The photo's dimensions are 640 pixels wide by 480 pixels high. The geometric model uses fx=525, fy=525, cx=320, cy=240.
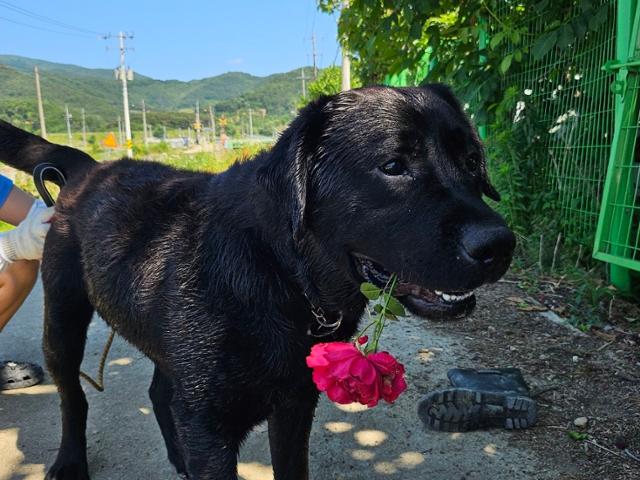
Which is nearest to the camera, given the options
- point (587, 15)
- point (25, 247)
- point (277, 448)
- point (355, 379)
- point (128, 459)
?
point (355, 379)

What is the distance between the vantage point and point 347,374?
1.37m

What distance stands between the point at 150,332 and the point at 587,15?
3759 mm

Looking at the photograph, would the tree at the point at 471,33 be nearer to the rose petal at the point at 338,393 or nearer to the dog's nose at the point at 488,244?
the dog's nose at the point at 488,244

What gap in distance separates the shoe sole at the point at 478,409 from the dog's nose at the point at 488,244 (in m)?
1.43

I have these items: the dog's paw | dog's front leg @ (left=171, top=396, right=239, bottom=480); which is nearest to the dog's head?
dog's front leg @ (left=171, top=396, right=239, bottom=480)

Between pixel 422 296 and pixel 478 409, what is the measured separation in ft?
4.22

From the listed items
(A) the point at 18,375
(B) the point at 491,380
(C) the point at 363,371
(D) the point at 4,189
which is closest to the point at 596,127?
(B) the point at 491,380

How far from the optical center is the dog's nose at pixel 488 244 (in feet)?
4.57

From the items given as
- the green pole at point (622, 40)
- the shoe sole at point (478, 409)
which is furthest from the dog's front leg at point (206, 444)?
the green pole at point (622, 40)

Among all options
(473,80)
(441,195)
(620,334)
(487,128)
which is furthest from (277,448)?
(487,128)

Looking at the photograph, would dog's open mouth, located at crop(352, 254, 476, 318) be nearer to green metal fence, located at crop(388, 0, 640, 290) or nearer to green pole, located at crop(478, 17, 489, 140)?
green metal fence, located at crop(388, 0, 640, 290)

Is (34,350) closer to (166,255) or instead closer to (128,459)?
(128,459)

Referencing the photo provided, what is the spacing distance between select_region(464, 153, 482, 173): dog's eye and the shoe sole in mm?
1301

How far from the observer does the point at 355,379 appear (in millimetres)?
1383
